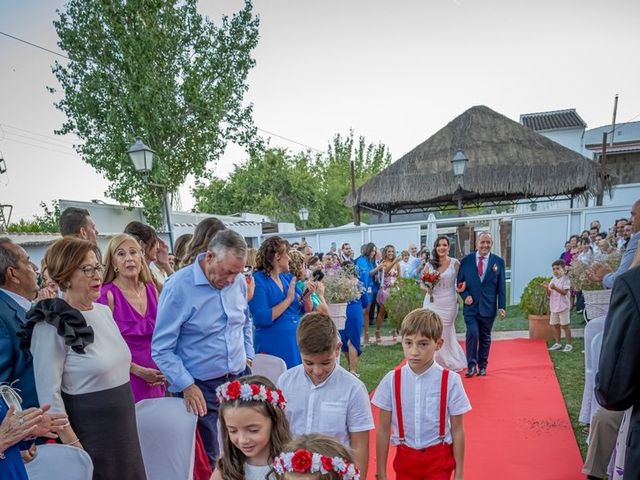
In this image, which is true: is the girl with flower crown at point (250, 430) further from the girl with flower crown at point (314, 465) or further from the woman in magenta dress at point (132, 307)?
the woman in magenta dress at point (132, 307)

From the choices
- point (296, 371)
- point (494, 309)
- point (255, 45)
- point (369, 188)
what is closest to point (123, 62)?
point (255, 45)

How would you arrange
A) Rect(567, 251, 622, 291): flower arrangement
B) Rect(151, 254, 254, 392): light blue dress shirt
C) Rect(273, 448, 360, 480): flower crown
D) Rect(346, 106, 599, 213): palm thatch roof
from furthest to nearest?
Rect(346, 106, 599, 213): palm thatch roof → Rect(567, 251, 622, 291): flower arrangement → Rect(151, 254, 254, 392): light blue dress shirt → Rect(273, 448, 360, 480): flower crown

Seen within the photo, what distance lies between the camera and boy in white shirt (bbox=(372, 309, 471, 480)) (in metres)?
2.41

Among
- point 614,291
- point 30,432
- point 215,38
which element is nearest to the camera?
point 614,291

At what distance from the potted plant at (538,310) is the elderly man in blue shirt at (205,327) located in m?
6.73

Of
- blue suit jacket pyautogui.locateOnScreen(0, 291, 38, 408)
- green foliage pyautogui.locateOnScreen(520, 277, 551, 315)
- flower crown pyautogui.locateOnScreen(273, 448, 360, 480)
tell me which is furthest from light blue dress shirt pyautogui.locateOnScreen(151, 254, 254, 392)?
green foliage pyautogui.locateOnScreen(520, 277, 551, 315)

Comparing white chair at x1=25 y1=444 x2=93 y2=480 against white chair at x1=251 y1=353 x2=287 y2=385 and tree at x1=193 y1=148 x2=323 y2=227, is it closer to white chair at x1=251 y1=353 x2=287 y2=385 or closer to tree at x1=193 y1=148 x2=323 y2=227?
white chair at x1=251 y1=353 x2=287 y2=385

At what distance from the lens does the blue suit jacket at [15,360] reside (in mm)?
2088

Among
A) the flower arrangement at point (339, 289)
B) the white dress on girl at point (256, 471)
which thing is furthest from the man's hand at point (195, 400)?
the flower arrangement at point (339, 289)

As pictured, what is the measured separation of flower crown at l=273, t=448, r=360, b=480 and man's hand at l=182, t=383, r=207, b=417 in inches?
48.4

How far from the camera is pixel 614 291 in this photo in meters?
1.65

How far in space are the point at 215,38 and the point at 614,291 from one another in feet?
53.1

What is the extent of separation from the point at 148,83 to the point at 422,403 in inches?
552

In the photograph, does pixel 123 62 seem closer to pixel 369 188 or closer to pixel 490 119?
pixel 369 188
